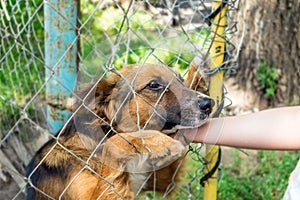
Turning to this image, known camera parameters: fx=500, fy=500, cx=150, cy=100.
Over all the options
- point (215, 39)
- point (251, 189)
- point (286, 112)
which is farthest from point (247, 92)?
point (286, 112)

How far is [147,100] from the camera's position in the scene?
2637 millimetres

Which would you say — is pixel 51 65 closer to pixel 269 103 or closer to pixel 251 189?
pixel 251 189

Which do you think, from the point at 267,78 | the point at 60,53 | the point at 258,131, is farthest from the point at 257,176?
the point at 60,53

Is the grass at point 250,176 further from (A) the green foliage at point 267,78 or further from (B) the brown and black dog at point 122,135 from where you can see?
(A) the green foliage at point 267,78

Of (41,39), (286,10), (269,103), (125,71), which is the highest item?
(125,71)

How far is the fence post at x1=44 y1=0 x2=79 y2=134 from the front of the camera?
2748mm

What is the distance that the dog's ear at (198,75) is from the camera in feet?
8.65

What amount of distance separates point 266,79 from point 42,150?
3.17m

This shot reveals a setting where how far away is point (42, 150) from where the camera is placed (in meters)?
2.71

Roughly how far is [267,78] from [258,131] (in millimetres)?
3099

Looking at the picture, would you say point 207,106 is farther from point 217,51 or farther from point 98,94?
point 98,94

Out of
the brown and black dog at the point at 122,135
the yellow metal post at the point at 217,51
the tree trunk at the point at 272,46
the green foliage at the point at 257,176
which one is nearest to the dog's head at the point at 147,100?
the brown and black dog at the point at 122,135

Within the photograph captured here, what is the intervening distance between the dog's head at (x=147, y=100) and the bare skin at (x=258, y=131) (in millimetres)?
233

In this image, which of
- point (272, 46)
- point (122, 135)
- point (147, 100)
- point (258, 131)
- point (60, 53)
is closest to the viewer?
point (258, 131)
